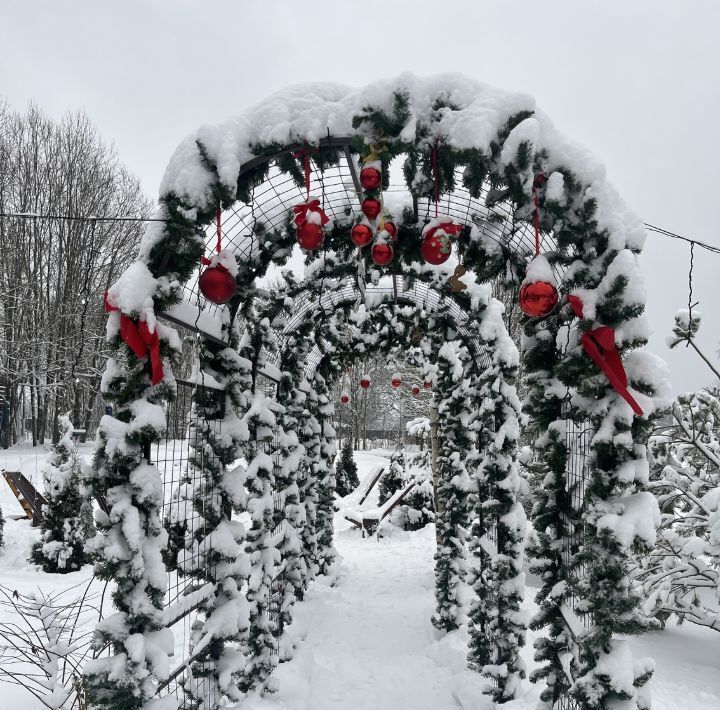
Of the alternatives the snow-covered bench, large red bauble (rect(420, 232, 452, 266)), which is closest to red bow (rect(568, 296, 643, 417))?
large red bauble (rect(420, 232, 452, 266))

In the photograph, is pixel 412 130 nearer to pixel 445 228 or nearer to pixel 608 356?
pixel 445 228

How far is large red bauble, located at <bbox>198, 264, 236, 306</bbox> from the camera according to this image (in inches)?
98.3

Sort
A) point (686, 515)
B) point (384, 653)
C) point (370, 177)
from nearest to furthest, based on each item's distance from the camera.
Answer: point (370, 177)
point (686, 515)
point (384, 653)

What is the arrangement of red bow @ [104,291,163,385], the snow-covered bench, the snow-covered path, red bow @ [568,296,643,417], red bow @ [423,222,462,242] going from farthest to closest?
the snow-covered bench, the snow-covered path, red bow @ [423,222,462,242], red bow @ [104,291,163,385], red bow @ [568,296,643,417]

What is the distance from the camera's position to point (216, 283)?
250cm

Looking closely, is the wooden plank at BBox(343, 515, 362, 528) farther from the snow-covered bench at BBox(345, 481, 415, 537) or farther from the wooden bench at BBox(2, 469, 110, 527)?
the wooden bench at BBox(2, 469, 110, 527)

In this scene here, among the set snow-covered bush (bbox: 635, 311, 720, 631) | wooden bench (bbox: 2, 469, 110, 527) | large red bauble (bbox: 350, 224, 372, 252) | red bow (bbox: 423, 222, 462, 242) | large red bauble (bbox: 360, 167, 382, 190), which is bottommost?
wooden bench (bbox: 2, 469, 110, 527)

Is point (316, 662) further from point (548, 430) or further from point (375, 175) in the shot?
point (375, 175)

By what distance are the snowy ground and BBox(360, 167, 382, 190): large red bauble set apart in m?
3.55

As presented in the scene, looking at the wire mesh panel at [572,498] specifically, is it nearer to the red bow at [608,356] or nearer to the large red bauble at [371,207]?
the red bow at [608,356]

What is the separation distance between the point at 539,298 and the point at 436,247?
2.00 feet

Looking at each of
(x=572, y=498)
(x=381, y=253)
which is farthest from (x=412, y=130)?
(x=572, y=498)

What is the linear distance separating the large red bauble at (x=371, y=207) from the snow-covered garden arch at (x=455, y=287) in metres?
0.07

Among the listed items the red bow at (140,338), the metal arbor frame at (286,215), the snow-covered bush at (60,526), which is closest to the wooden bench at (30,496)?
the snow-covered bush at (60,526)
